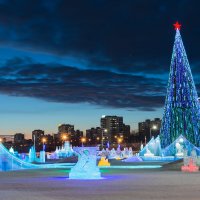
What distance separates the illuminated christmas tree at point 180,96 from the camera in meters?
60.8

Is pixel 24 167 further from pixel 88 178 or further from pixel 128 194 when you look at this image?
pixel 128 194

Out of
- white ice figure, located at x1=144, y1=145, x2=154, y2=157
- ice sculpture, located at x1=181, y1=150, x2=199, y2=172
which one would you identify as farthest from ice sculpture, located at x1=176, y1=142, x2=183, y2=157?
ice sculpture, located at x1=181, y1=150, x2=199, y2=172

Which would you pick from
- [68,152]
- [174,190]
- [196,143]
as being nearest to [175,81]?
[196,143]

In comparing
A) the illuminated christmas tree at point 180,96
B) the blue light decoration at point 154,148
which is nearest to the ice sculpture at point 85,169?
the illuminated christmas tree at point 180,96

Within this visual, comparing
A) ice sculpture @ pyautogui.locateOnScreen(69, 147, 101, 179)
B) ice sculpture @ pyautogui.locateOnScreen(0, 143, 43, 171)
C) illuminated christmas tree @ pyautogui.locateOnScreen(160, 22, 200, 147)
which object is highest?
illuminated christmas tree @ pyautogui.locateOnScreen(160, 22, 200, 147)

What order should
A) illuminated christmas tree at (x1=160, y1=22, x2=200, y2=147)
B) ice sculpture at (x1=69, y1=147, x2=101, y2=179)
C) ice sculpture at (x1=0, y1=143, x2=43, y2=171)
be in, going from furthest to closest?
illuminated christmas tree at (x1=160, y1=22, x2=200, y2=147) → ice sculpture at (x1=0, y1=143, x2=43, y2=171) → ice sculpture at (x1=69, y1=147, x2=101, y2=179)

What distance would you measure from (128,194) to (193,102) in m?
45.5

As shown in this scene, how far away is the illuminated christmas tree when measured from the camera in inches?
2394

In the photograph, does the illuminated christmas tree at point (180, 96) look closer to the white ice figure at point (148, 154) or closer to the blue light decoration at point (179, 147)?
the blue light decoration at point (179, 147)

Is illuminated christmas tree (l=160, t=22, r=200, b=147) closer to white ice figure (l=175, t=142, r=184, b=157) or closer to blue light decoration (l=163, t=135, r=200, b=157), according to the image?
blue light decoration (l=163, t=135, r=200, b=157)

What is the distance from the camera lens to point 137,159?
207 feet

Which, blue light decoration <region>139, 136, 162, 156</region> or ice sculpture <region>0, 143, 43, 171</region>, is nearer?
ice sculpture <region>0, 143, 43, 171</region>

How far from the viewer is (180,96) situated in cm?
6281

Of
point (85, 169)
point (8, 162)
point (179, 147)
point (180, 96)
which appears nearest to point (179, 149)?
point (179, 147)
